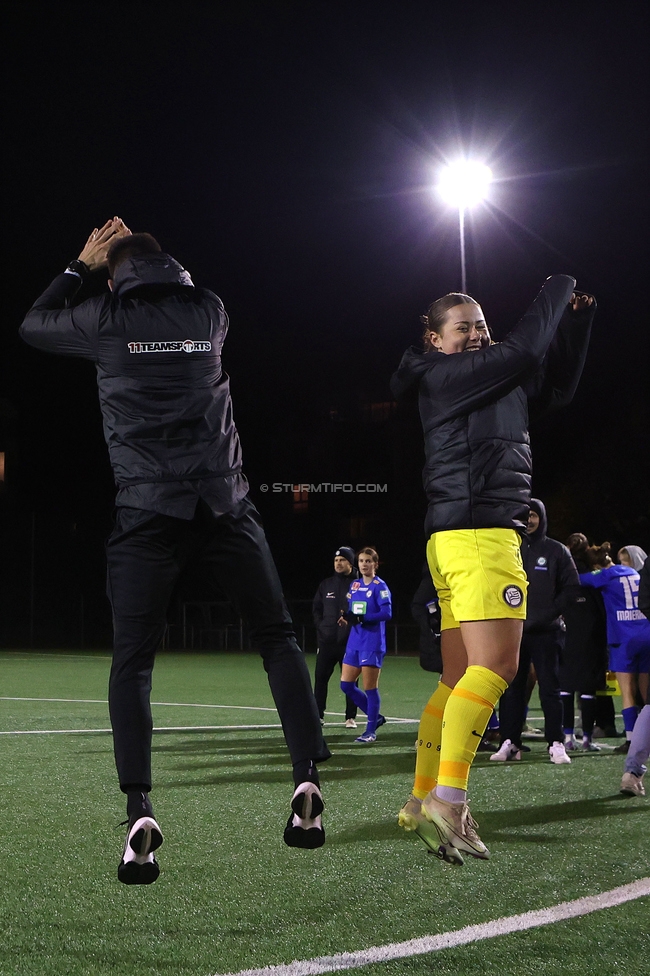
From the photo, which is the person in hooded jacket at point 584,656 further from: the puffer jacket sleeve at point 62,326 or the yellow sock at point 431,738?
the puffer jacket sleeve at point 62,326

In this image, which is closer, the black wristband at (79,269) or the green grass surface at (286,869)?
the black wristband at (79,269)

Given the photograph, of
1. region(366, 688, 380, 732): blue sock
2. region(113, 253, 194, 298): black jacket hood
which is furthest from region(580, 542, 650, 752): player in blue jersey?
region(113, 253, 194, 298): black jacket hood

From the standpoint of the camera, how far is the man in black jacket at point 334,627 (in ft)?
44.2

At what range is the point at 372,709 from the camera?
1207 centimetres

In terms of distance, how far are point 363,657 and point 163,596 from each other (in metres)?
9.20

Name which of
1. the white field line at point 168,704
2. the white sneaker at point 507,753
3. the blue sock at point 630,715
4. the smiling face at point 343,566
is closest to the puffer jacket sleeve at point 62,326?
the white sneaker at point 507,753

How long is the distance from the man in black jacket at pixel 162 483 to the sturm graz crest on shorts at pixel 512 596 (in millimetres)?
794

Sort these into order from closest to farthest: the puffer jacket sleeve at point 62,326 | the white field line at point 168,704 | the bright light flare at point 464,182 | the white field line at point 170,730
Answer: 1. the puffer jacket sleeve at point 62,326
2. the white field line at point 170,730
3. the white field line at point 168,704
4. the bright light flare at point 464,182

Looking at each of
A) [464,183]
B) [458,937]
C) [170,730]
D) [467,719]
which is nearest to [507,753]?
[170,730]

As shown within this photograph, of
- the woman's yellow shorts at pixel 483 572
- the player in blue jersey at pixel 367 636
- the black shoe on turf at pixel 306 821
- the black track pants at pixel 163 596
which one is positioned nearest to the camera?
the black shoe on turf at pixel 306 821

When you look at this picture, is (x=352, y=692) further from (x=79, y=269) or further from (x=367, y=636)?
(x=79, y=269)

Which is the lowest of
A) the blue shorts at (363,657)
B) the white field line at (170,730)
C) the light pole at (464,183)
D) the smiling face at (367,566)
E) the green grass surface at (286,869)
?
the white field line at (170,730)

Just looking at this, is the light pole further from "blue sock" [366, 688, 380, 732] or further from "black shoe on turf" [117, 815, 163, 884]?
"black shoe on turf" [117, 815, 163, 884]

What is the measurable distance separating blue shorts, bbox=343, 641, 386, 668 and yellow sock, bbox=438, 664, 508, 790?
8.35 meters
